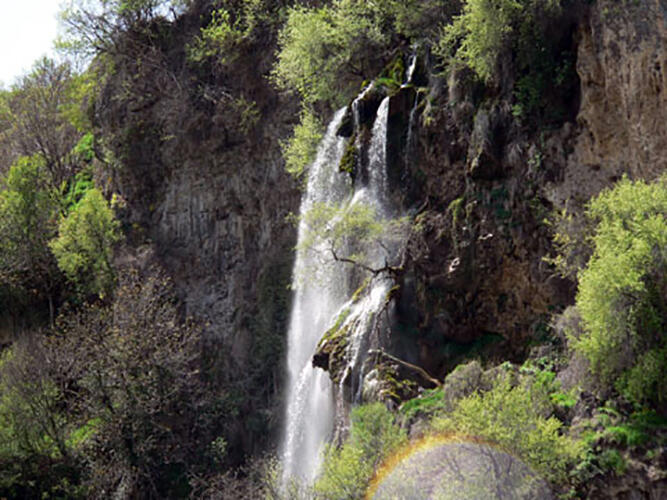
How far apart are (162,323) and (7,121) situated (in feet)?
85.6

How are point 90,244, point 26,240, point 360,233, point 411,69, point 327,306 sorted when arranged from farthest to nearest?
point 26,240
point 90,244
point 327,306
point 411,69
point 360,233

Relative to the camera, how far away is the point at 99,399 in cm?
2389

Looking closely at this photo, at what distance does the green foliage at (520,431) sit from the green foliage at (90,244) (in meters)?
22.4

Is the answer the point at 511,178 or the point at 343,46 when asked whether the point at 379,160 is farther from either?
the point at 343,46

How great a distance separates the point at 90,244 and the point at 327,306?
13.1 m

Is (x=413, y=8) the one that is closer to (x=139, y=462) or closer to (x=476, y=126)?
(x=476, y=126)

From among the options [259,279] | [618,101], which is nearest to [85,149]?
[259,279]

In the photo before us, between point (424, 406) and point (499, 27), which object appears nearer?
point (424, 406)

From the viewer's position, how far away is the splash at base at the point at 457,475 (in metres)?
11.4

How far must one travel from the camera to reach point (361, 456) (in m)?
13.9

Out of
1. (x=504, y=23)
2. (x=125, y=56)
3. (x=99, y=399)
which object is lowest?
(x=99, y=399)

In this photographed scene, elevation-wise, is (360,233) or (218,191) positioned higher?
(218,191)

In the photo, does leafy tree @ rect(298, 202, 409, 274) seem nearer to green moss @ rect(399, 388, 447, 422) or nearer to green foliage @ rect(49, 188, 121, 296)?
green moss @ rect(399, 388, 447, 422)

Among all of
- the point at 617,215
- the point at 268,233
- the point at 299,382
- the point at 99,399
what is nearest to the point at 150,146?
the point at 268,233
